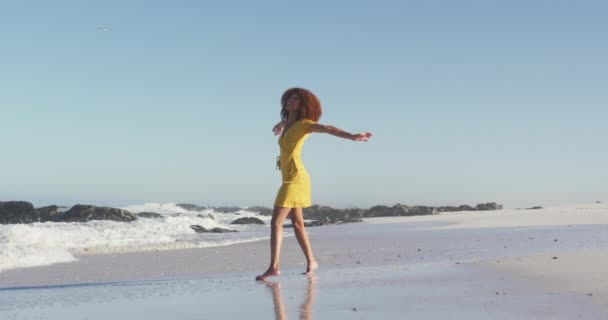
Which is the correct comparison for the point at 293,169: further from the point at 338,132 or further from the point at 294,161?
the point at 338,132

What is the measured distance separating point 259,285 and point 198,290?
21.1 inches

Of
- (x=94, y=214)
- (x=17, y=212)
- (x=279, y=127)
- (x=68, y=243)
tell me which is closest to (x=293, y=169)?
(x=279, y=127)

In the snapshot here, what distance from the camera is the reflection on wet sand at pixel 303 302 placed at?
4.46m

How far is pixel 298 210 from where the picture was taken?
727 cm

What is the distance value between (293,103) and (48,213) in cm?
2242

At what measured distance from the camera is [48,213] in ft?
89.8

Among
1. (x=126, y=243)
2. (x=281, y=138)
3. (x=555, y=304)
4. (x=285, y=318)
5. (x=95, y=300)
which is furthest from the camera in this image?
(x=126, y=243)

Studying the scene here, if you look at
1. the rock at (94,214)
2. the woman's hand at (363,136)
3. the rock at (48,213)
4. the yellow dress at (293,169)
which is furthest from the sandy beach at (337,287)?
the rock at (48,213)

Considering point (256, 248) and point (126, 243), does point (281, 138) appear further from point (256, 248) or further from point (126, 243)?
point (126, 243)

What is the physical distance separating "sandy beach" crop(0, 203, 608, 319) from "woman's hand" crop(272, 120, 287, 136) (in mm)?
1441

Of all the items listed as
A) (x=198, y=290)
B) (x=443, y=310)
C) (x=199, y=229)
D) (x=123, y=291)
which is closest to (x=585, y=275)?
(x=443, y=310)

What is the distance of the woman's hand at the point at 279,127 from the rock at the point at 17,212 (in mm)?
21909

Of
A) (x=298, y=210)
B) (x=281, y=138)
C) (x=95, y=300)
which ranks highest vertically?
(x=281, y=138)

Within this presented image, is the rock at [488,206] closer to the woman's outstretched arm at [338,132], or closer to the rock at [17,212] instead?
the rock at [17,212]
